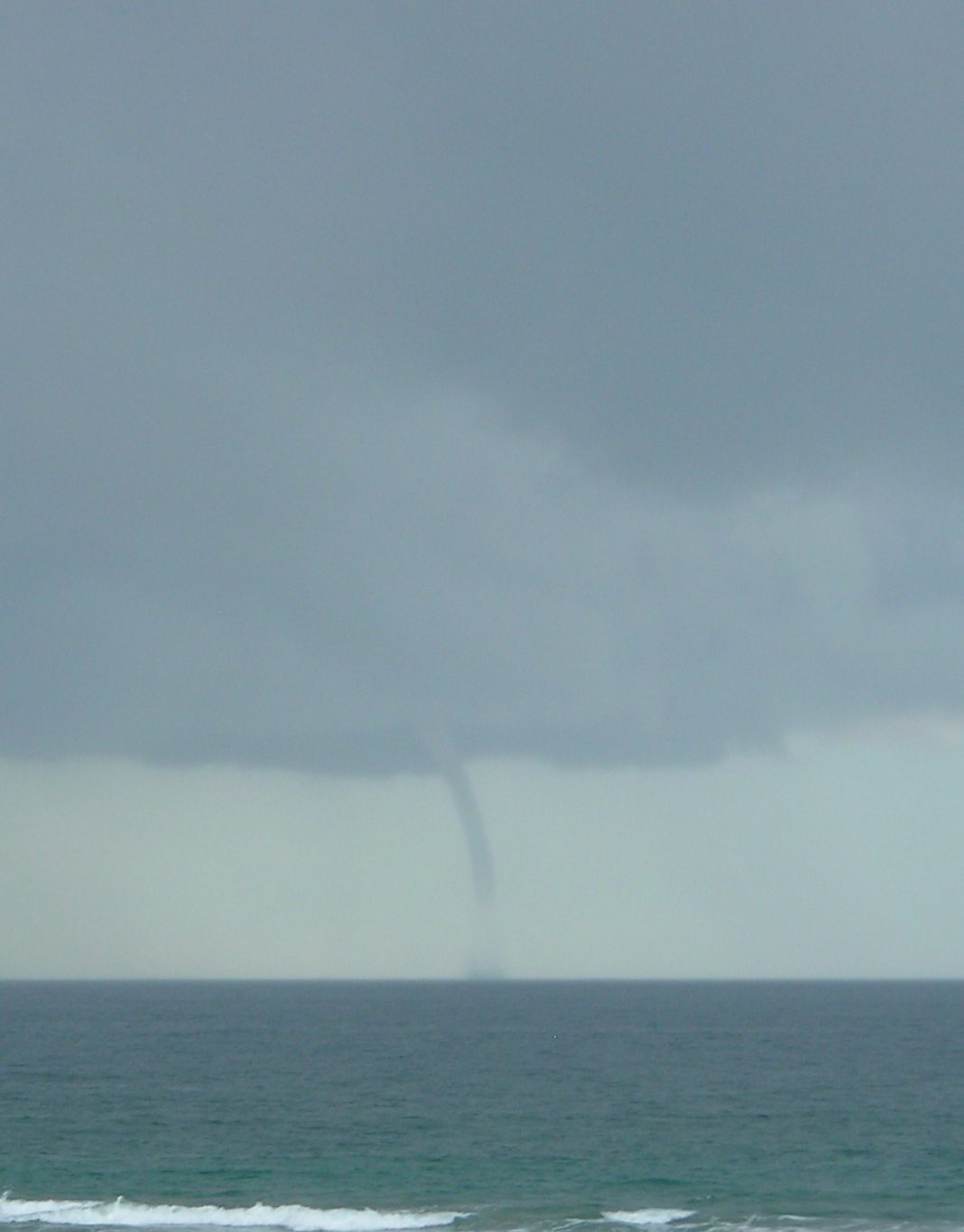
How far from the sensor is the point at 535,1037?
17962 centimetres

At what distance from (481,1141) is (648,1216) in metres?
23.4

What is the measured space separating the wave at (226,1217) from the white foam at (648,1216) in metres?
5.39

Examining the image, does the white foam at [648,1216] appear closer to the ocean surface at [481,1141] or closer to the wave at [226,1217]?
the ocean surface at [481,1141]

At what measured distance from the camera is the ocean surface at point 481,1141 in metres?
56.2

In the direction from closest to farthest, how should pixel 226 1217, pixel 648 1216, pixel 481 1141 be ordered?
pixel 648 1216
pixel 226 1217
pixel 481 1141

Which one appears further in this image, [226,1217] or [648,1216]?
[226,1217]

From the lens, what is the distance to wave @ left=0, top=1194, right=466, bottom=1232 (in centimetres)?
5347

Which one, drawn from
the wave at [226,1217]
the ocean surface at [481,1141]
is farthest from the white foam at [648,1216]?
the wave at [226,1217]

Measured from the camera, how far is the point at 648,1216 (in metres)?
54.6

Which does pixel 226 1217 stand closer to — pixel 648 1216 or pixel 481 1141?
pixel 648 1216

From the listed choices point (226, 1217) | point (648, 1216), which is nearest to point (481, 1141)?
point (648, 1216)

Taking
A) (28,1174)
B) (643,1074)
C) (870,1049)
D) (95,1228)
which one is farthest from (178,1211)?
(870,1049)

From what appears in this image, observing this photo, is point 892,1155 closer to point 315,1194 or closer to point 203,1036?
point 315,1194

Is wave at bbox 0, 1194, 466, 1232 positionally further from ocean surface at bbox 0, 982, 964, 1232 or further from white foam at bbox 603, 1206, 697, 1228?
white foam at bbox 603, 1206, 697, 1228
